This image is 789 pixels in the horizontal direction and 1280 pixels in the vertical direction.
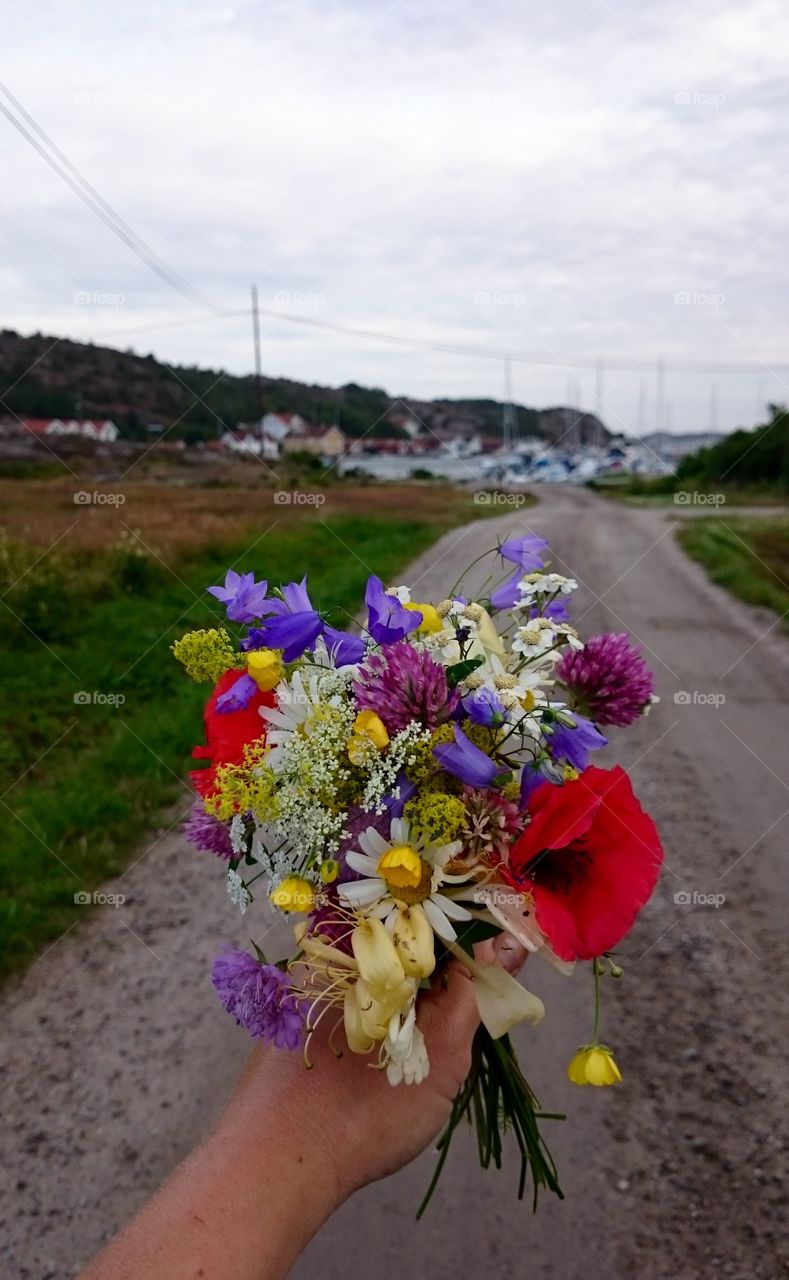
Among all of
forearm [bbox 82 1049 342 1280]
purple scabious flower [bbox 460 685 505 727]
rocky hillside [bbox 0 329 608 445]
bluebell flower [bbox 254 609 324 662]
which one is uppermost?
rocky hillside [bbox 0 329 608 445]

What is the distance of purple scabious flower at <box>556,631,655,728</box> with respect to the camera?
166cm

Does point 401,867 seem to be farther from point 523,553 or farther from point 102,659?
point 102,659

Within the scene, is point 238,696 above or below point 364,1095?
above

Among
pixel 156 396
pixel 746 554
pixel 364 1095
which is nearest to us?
pixel 364 1095

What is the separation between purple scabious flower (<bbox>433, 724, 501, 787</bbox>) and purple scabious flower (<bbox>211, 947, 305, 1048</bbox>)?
39 centimetres

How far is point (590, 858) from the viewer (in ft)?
4.69

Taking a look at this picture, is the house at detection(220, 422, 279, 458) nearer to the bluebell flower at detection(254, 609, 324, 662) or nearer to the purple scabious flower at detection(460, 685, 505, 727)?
the bluebell flower at detection(254, 609, 324, 662)

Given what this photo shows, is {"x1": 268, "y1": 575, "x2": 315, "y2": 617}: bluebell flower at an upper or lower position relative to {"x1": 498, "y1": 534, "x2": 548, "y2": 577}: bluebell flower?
lower

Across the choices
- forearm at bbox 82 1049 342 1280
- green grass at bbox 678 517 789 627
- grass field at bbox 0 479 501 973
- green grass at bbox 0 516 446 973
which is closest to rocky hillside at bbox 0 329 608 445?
green grass at bbox 678 517 789 627

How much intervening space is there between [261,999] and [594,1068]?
0.69 m

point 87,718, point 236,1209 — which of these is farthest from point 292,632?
point 87,718

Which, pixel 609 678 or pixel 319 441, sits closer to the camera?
pixel 609 678

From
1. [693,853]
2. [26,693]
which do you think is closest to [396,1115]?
[693,853]

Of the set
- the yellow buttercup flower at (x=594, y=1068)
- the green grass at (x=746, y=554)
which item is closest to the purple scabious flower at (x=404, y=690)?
the yellow buttercup flower at (x=594, y=1068)
